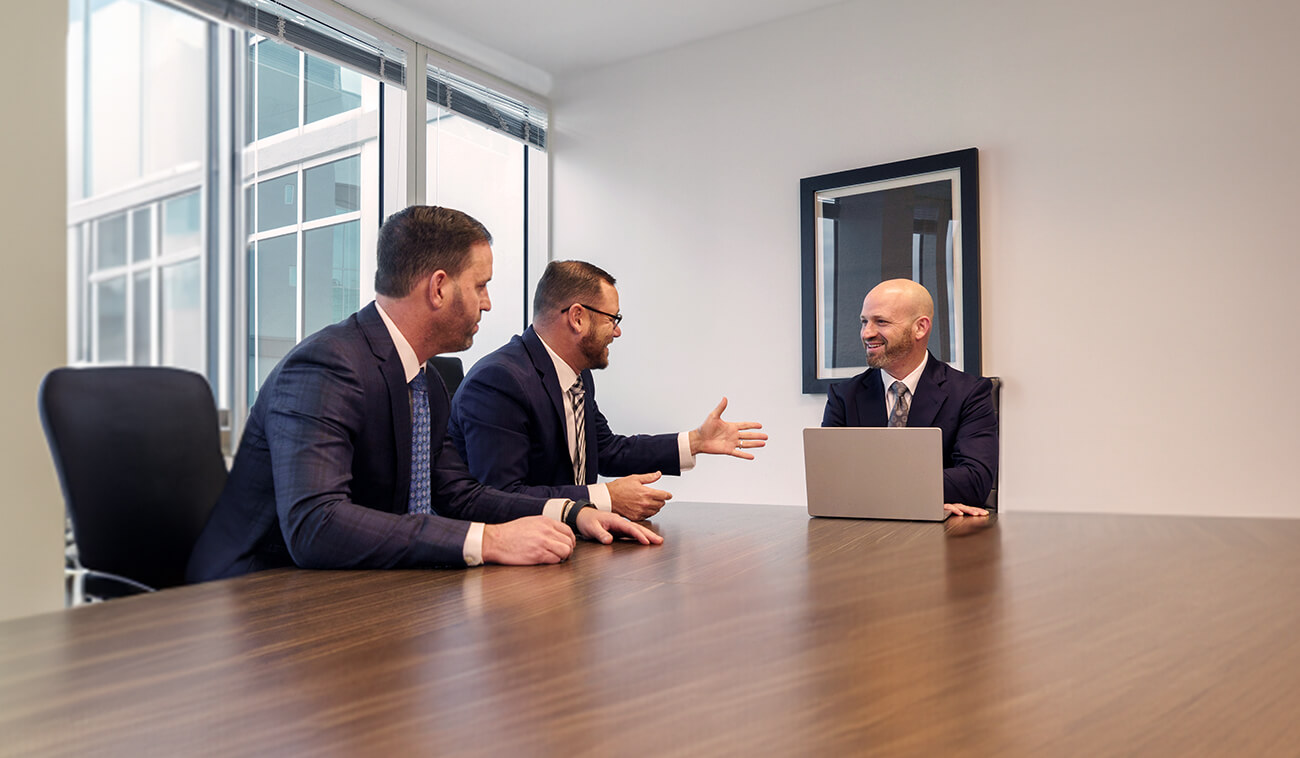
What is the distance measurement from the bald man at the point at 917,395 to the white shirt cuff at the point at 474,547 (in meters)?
1.49

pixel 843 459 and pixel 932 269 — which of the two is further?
pixel 932 269

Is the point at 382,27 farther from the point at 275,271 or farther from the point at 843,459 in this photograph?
the point at 843,459

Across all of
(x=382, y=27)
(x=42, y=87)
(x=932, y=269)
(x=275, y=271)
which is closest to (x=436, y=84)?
(x=382, y=27)

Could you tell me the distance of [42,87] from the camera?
2.50m

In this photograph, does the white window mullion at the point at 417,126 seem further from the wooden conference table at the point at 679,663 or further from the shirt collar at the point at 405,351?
the wooden conference table at the point at 679,663

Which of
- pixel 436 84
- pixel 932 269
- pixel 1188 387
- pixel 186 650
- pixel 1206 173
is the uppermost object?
pixel 436 84

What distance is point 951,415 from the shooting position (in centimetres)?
277

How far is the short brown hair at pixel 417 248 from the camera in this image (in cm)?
204

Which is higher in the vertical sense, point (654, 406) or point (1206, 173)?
point (1206, 173)

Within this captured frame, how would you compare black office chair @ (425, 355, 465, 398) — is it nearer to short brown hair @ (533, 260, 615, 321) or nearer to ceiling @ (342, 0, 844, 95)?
short brown hair @ (533, 260, 615, 321)

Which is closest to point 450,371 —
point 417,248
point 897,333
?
point 417,248

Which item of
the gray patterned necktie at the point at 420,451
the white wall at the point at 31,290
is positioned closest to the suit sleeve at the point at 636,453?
the gray patterned necktie at the point at 420,451

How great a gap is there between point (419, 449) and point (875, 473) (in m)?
1.09

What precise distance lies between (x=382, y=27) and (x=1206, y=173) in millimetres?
3905
